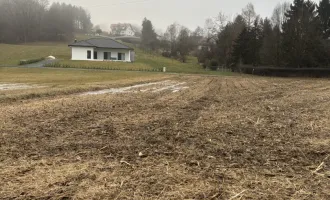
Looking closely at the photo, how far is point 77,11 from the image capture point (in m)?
137

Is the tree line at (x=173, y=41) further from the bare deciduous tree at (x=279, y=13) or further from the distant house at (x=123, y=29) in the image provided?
the distant house at (x=123, y=29)

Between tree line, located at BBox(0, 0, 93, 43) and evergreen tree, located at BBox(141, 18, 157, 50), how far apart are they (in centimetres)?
2639

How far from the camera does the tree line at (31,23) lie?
94.9 m

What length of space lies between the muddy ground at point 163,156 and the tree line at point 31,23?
100.0 metres

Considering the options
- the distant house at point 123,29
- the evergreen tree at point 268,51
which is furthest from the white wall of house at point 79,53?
the distant house at point 123,29

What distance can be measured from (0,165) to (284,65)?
1829 inches

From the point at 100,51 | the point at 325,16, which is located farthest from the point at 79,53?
the point at 325,16

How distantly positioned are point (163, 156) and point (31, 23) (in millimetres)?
105938

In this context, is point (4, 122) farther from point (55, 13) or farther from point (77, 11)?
point (77, 11)

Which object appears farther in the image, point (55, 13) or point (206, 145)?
point (55, 13)

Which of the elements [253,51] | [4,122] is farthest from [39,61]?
[4,122]

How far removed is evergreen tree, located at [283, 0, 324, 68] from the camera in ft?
142

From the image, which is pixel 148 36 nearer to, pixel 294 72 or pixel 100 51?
pixel 100 51

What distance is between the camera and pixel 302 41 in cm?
4369
